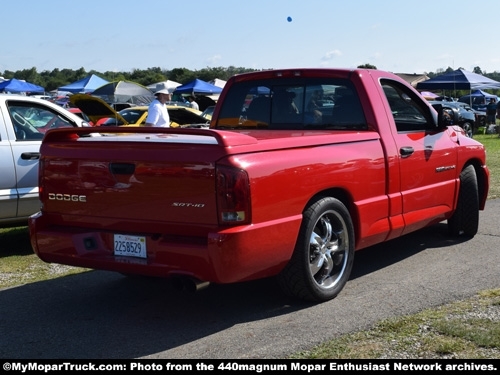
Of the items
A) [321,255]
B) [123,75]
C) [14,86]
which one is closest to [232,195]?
[321,255]

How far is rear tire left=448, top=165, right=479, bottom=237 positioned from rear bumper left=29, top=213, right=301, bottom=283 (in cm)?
299

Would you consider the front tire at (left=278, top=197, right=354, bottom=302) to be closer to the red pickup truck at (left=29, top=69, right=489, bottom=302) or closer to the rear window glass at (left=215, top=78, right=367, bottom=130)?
the red pickup truck at (left=29, top=69, right=489, bottom=302)

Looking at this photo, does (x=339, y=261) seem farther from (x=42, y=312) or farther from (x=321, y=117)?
(x=42, y=312)

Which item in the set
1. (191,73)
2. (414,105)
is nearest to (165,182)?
(414,105)

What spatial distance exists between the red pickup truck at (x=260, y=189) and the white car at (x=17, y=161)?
1966 millimetres

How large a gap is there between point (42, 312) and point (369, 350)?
2.60 meters

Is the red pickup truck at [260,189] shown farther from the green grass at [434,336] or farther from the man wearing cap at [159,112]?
the man wearing cap at [159,112]

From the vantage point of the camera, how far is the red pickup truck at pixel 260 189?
181 inches

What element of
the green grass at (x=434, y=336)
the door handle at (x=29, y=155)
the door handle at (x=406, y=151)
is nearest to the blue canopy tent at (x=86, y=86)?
the door handle at (x=29, y=155)

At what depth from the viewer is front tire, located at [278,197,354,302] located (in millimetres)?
5078

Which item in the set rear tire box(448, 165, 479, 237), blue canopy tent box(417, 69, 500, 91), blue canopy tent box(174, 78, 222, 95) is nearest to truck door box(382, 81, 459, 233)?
rear tire box(448, 165, 479, 237)

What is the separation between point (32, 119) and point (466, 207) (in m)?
4.88

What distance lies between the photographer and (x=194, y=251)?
15.0ft

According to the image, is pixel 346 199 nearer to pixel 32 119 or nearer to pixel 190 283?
pixel 190 283
